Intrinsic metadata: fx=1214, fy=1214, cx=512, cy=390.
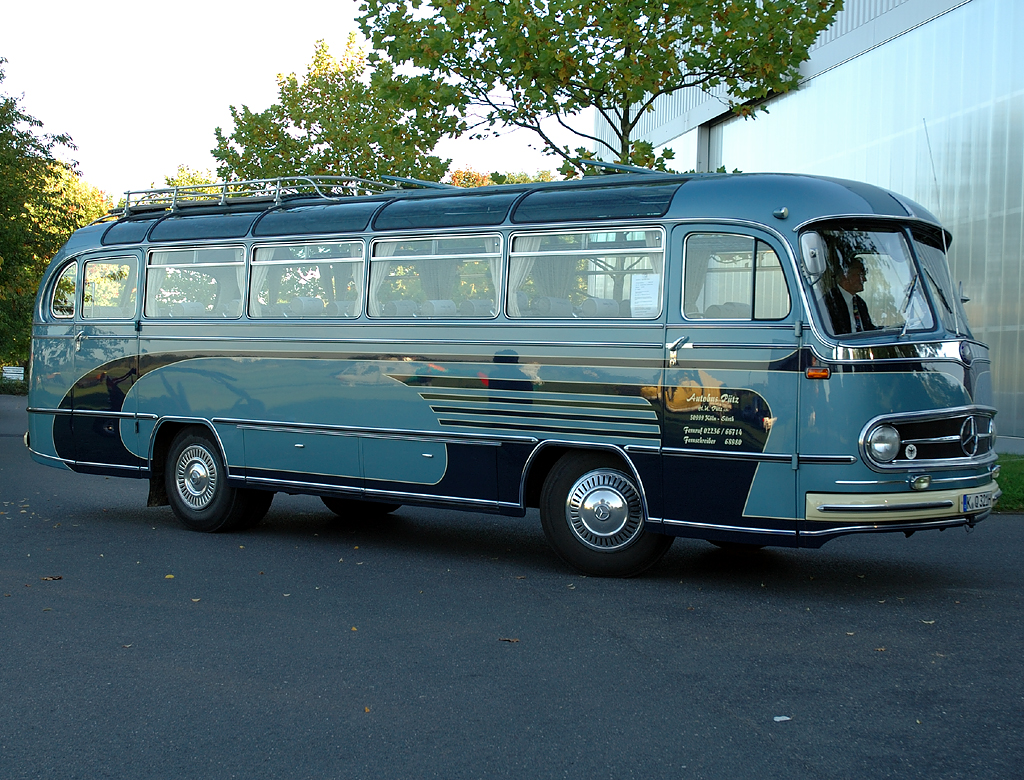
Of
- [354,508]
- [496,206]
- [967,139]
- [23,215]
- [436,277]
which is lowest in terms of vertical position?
[354,508]

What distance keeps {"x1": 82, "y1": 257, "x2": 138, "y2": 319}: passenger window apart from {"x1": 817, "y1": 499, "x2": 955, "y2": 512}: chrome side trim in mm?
7231

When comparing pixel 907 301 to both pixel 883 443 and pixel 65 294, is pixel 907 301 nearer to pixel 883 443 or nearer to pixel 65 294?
pixel 883 443

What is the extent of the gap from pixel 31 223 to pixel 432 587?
23.1 metres

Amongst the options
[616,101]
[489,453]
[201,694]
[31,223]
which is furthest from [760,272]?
[31,223]

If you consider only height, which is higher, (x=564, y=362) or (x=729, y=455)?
(x=564, y=362)

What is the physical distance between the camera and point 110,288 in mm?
12125

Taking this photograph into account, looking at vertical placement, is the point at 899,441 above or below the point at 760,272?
below

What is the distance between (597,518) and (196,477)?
4.39 metres

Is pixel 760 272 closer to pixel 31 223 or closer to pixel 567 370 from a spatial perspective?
pixel 567 370

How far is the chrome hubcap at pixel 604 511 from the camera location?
856cm

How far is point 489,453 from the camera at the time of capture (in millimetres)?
9125

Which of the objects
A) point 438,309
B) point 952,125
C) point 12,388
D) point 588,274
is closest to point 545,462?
point 588,274

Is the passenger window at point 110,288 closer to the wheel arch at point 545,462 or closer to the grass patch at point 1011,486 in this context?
the wheel arch at point 545,462

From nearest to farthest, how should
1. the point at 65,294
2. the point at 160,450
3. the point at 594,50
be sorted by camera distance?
the point at 160,450 < the point at 65,294 < the point at 594,50
